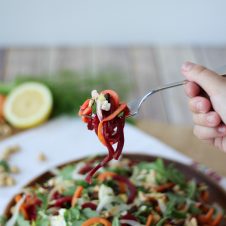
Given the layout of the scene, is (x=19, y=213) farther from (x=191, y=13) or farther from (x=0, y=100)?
(x=191, y=13)

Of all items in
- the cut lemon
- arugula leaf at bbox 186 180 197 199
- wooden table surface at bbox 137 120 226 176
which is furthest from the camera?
the cut lemon

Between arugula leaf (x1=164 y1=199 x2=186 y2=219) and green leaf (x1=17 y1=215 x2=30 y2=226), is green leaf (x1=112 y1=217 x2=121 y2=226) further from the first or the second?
green leaf (x1=17 y1=215 x2=30 y2=226)

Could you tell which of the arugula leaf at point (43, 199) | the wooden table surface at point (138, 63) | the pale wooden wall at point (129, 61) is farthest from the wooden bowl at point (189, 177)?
the pale wooden wall at point (129, 61)

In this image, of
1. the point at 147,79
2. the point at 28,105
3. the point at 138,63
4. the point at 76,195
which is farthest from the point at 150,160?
the point at 138,63

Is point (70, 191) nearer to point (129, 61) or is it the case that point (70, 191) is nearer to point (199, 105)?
point (199, 105)

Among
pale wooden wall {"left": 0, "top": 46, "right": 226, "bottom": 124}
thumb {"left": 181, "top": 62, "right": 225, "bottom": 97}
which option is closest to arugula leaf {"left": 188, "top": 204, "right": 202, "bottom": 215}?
thumb {"left": 181, "top": 62, "right": 225, "bottom": 97}

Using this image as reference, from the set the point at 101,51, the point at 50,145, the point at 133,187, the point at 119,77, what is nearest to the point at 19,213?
the point at 133,187
